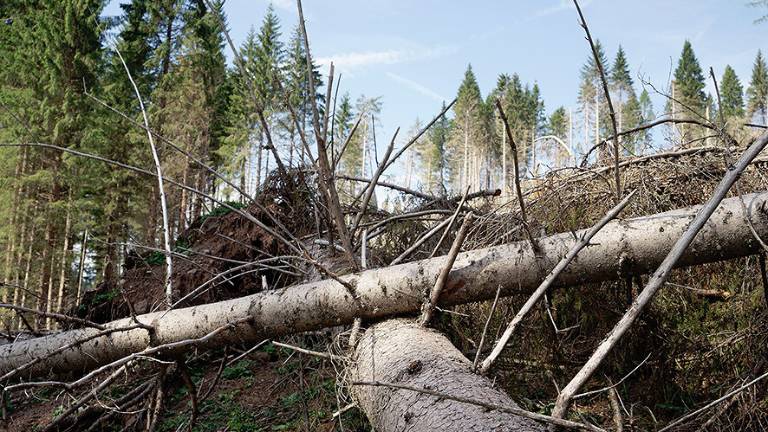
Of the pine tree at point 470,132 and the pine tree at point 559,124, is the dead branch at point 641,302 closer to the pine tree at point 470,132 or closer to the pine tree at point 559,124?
the pine tree at point 470,132

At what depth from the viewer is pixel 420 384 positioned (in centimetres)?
148

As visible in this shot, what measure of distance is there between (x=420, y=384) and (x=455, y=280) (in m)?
0.57

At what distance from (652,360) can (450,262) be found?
143cm

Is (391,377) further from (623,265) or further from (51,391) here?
(51,391)

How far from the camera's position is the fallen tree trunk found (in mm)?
1788

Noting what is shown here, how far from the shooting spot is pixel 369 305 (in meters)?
2.04

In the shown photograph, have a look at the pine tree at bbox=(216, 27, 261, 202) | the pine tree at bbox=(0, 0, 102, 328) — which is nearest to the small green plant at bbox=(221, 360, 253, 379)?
the pine tree at bbox=(0, 0, 102, 328)

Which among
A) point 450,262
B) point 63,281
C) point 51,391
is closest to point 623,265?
point 450,262

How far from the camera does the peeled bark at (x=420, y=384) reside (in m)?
1.21

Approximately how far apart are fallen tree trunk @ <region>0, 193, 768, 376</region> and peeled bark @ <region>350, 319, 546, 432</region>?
0.18 m

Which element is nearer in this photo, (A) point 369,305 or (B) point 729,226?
(B) point 729,226

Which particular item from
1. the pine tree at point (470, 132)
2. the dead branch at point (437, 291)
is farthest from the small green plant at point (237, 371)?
the pine tree at point (470, 132)

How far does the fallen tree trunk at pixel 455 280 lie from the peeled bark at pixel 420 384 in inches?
6.9

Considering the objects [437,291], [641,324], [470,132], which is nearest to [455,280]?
[437,291]
